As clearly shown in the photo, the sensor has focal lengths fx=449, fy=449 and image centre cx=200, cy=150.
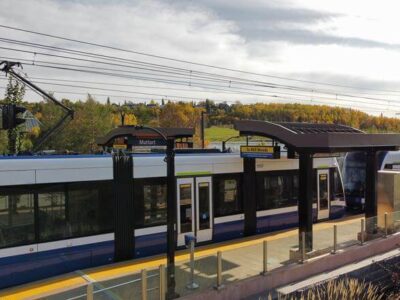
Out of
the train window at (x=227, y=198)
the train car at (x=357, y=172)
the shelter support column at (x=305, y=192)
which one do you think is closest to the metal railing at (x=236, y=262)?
the shelter support column at (x=305, y=192)

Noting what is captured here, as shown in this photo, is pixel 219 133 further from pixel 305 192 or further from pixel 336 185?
pixel 305 192

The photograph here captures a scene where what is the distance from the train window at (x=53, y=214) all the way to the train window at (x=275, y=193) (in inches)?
245

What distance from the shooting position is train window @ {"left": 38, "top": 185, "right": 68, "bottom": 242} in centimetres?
945

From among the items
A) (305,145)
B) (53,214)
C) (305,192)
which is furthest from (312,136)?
(53,214)

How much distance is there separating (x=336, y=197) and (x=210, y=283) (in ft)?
30.1

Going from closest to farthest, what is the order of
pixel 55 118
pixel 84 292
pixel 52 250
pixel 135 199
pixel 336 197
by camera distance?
pixel 84 292 → pixel 52 250 → pixel 135 199 → pixel 336 197 → pixel 55 118

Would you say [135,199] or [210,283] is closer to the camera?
[210,283]

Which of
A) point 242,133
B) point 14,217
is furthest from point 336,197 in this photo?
point 14,217

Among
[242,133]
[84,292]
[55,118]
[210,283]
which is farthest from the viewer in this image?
[55,118]

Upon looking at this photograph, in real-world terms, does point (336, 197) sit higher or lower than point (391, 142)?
lower

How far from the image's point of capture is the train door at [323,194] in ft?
51.6

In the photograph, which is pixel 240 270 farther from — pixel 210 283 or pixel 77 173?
pixel 77 173

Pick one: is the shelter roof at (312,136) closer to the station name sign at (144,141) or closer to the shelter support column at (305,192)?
the shelter support column at (305,192)

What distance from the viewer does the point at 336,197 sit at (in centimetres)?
1662
